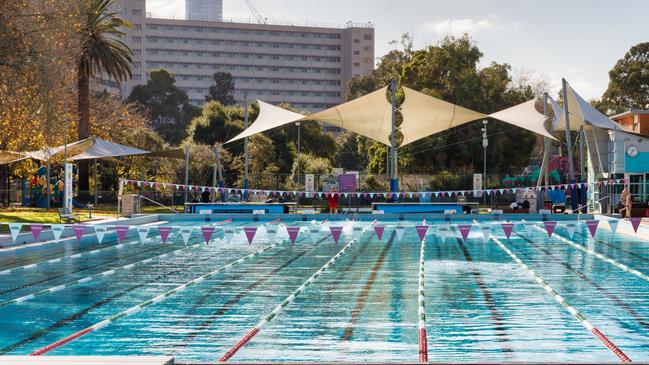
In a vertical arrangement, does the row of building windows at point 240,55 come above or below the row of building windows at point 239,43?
below

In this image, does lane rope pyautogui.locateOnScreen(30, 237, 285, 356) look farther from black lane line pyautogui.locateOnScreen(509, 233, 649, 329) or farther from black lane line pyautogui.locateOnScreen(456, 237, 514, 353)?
black lane line pyautogui.locateOnScreen(509, 233, 649, 329)

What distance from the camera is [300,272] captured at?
1759 centimetres

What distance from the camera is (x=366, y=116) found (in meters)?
37.8

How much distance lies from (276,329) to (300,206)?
36645 mm

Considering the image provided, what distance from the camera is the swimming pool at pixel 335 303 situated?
391 inches

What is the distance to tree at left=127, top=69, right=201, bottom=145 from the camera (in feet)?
376

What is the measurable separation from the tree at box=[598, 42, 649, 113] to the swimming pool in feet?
204

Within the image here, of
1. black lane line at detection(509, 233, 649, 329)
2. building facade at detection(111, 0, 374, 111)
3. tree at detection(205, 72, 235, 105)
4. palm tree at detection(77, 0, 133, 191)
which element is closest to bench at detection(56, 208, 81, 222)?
palm tree at detection(77, 0, 133, 191)

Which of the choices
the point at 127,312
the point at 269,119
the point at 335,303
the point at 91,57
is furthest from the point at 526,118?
the point at 127,312

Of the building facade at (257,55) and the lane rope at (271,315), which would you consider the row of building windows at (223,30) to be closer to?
the building facade at (257,55)

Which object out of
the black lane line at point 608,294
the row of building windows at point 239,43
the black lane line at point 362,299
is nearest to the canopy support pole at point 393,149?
the black lane line at point 608,294

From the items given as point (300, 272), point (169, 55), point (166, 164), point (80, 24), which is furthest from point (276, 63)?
point (300, 272)

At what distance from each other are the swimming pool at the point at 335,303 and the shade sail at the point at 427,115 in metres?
13.4

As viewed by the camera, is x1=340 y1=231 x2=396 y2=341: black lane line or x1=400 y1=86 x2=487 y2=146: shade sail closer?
x1=340 y1=231 x2=396 y2=341: black lane line
